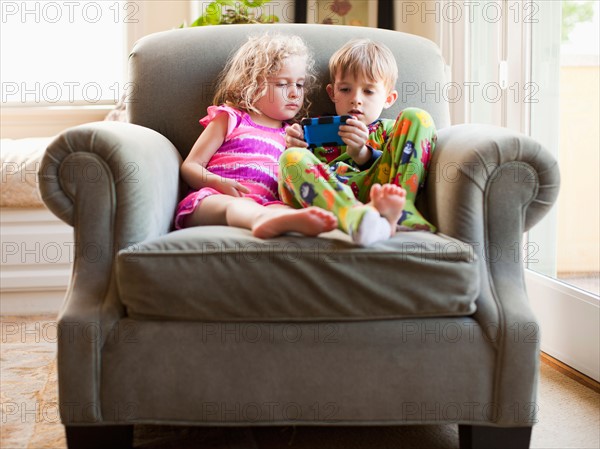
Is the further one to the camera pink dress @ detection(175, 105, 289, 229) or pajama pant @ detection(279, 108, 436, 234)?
pink dress @ detection(175, 105, 289, 229)

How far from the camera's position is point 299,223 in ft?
4.55

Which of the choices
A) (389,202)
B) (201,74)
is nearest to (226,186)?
(201,74)

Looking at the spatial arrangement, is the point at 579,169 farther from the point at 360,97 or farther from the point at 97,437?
the point at 97,437

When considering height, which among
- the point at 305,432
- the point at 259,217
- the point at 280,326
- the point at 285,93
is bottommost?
the point at 305,432

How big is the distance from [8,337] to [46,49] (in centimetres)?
203

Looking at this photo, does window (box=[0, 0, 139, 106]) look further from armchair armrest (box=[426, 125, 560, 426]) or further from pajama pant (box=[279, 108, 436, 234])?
armchair armrest (box=[426, 125, 560, 426])

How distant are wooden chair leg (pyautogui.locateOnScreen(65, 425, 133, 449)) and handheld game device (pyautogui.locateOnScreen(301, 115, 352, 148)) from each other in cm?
77

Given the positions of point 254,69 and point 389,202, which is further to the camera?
point 254,69

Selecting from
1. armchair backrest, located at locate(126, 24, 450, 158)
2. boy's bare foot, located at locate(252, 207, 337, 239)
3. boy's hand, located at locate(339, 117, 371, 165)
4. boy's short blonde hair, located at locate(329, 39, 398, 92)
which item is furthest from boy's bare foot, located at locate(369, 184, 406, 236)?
armchair backrest, located at locate(126, 24, 450, 158)

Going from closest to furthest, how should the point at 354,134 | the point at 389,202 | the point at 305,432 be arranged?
the point at 389,202 < the point at 305,432 < the point at 354,134

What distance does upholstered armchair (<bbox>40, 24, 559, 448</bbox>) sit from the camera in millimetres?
1331

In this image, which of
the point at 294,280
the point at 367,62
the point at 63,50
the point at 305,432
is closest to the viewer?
the point at 294,280

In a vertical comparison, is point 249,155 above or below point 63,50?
below

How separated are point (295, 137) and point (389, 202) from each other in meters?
0.44
